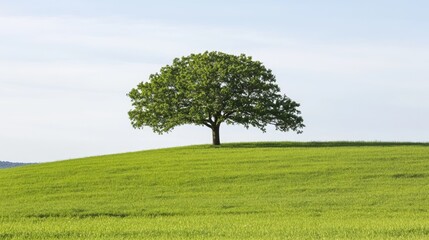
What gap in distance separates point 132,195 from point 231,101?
28.5 metres

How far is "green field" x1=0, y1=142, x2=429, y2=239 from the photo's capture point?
24.8 metres

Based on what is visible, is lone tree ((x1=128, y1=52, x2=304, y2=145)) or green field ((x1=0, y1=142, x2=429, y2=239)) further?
lone tree ((x1=128, y1=52, x2=304, y2=145))

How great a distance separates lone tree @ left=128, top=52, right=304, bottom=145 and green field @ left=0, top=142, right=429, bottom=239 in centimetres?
342

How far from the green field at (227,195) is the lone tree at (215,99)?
11.2 feet

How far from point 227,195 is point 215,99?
1120 inches

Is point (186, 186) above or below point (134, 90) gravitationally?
below

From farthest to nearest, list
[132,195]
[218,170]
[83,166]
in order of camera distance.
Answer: [83,166] → [218,170] → [132,195]

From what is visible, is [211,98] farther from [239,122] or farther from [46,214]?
[46,214]

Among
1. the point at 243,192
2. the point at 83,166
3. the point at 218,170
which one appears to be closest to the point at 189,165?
the point at 218,170

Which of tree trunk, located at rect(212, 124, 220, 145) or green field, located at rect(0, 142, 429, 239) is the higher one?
tree trunk, located at rect(212, 124, 220, 145)

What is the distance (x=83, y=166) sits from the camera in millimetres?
59906

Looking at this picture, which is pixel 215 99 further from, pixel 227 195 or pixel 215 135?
pixel 227 195

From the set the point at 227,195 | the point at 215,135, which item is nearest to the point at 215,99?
the point at 215,135

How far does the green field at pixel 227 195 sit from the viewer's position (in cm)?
2477
